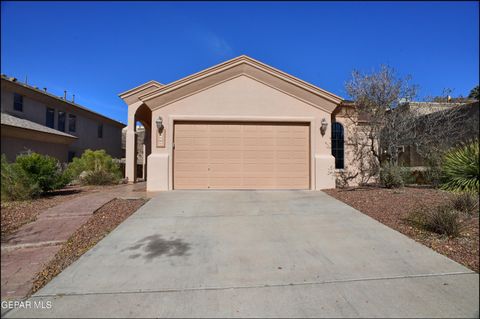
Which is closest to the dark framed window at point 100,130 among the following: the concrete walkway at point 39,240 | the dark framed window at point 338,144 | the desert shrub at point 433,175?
the concrete walkway at point 39,240

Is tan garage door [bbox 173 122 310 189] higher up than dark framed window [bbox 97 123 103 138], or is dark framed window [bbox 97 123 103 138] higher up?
dark framed window [bbox 97 123 103 138]

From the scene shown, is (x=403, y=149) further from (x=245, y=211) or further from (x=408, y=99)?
(x=245, y=211)

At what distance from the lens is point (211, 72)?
37.5 ft

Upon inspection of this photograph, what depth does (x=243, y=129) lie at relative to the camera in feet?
37.9

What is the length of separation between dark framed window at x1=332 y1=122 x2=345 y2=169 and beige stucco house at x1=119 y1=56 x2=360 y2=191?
2267 mm

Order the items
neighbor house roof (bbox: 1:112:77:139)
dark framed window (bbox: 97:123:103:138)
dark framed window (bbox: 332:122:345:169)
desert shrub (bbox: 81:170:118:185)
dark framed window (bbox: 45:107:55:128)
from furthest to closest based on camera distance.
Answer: dark framed window (bbox: 97:123:103:138)
dark framed window (bbox: 332:122:345:169)
desert shrub (bbox: 81:170:118:185)
dark framed window (bbox: 45:107:55:128)
neighbor house roof (bbox: 1:112:77:139)

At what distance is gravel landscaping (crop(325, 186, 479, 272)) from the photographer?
5113mm

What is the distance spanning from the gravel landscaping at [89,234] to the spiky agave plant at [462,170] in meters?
9.03

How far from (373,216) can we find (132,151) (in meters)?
12.0

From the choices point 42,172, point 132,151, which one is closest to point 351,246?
point 42,172

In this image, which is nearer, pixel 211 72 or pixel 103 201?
pixel 103 201

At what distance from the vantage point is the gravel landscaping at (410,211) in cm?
511
